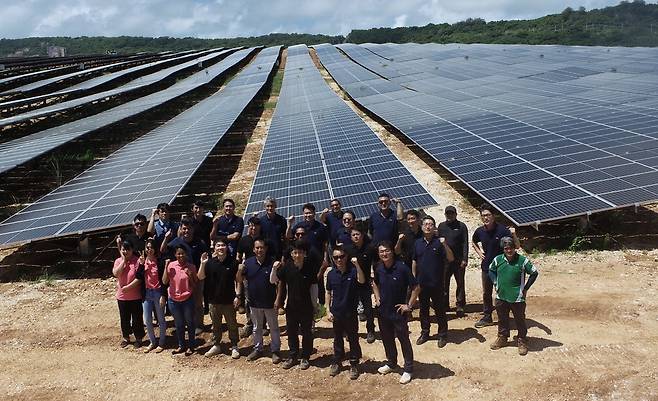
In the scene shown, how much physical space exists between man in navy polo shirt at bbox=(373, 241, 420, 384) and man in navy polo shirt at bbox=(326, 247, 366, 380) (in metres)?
0.34

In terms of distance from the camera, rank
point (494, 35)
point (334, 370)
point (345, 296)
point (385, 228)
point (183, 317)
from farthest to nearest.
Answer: point (494, 35), point (385, 228), point (183, 317), point (334, 370), point (345, 296)

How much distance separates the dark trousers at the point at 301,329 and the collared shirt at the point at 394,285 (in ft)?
4.08

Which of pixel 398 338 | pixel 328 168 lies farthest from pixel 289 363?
pixel 328 168

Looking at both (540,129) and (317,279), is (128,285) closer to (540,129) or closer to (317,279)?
(317,279)

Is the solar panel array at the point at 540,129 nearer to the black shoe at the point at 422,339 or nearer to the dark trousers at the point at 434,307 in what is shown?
the dark trousers at the point at 434,307

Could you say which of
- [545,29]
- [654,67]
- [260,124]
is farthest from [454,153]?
[545,29]

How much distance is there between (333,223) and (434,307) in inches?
93.0

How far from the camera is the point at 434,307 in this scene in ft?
26.1

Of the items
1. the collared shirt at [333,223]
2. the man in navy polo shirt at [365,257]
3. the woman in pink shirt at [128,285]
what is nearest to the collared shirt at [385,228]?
the collared shirt at [333,223]

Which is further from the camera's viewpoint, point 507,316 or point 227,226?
point 227,226

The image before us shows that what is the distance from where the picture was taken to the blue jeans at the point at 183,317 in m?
8.07

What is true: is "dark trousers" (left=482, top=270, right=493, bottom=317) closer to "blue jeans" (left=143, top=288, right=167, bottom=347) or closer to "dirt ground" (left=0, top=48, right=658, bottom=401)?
"dirt ground" (left=0, top=48, right=658, bottom=401)

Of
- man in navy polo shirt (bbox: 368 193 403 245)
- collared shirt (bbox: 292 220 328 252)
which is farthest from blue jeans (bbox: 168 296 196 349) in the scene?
man in navy polo shirt (bbox: 368 193 403 245)

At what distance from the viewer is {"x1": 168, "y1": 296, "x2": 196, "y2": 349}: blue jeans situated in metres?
8.07
